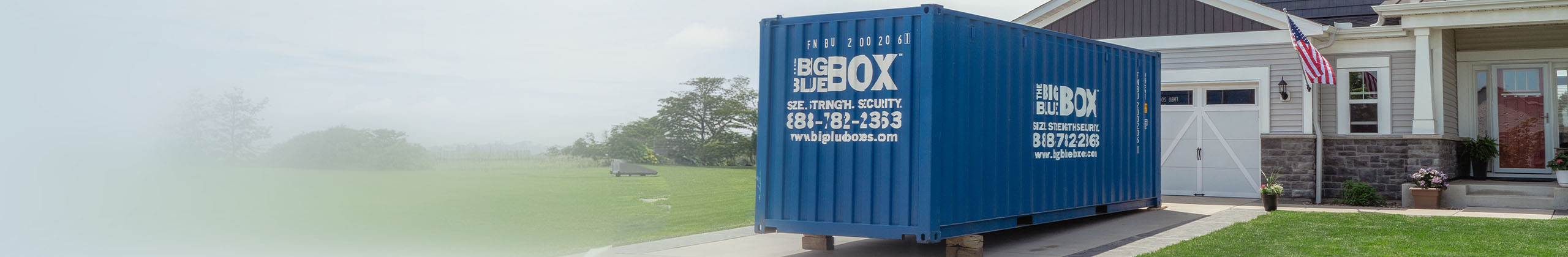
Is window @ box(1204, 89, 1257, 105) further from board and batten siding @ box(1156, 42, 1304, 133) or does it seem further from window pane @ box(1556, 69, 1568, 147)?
window pane @ box(1556, 69, 1568, 147)

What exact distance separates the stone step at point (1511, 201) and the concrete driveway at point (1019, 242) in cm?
339

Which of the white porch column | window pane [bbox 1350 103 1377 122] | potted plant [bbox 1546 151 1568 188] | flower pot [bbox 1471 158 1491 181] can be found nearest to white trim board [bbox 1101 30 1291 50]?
window pane [bbox 1350 103 1377 122]

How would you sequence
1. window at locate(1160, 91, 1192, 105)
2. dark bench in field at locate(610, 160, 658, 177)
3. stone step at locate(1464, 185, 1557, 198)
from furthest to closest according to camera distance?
dark bench in field at locate(610, 160, 658, 177), window at locate(1160, 91, 1192, 105), stone step at locate(1464, 185, 1557, 198)

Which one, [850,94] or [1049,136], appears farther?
[1049,136]

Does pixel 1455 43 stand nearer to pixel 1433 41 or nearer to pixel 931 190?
pixel 1433 41

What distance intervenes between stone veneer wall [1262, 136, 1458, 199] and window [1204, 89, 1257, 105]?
55 cm

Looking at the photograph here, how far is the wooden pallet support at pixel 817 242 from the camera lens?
324 inches

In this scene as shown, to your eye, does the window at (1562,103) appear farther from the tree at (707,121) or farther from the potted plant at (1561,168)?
the tree at (707,121)

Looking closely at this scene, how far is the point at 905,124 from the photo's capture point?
24.2 ft

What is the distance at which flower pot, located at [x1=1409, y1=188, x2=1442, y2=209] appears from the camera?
1204 centimetres

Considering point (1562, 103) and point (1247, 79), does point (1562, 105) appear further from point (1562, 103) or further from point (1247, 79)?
point (1247, 79)

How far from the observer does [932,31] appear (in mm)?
7281

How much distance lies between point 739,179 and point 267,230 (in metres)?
20.6

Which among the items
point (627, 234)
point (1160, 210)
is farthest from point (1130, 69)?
point (627, 234)
